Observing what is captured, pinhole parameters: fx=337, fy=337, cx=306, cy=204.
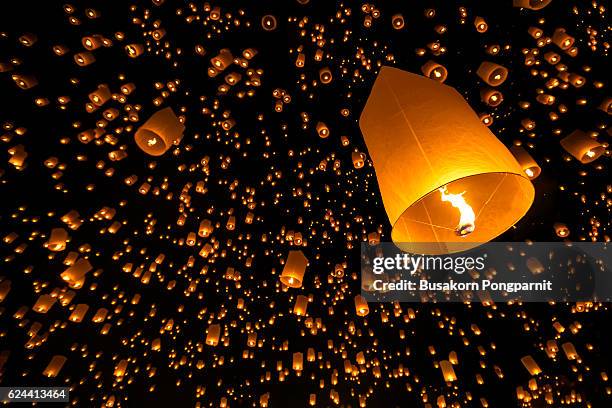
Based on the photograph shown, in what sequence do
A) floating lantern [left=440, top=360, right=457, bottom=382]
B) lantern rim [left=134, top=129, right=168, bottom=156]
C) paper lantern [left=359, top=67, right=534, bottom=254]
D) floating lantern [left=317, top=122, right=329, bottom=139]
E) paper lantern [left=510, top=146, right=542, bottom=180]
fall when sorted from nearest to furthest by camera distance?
paper lantern [left=359, top=67, right=534, bottom=254]
lantern rim [left=134, top=129, right=168, bottom=156]
paper lantern [left=510, top=146, right=542, bottom=180]
floating lantern [left=317, top=122, right=329, bottom=139]
floating lantern [left=440, top=360, right=457, bottom=382]

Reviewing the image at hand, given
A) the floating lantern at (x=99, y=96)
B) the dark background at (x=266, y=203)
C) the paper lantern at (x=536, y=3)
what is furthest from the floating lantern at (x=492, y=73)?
the floating lantern at (x=99, y=96)

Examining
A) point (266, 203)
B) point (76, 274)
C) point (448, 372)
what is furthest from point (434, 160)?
point (448, 372)

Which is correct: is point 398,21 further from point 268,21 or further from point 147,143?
point 147,143

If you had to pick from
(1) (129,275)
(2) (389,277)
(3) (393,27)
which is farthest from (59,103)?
(2) (389,277)

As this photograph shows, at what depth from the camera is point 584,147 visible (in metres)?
2.38

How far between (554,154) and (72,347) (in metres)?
7.02

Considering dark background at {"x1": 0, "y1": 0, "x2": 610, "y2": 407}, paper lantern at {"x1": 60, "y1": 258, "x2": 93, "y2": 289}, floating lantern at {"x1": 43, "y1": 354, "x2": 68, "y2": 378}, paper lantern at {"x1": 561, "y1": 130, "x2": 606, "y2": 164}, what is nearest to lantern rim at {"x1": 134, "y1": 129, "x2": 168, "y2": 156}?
paper lantern at {"x1": 60, "y1": 258, "x2": 93, "y2": 289}

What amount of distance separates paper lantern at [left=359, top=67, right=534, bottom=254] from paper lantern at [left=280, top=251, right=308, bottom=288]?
1.28 metres

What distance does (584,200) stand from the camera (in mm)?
4250

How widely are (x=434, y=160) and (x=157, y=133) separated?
1.65 metres

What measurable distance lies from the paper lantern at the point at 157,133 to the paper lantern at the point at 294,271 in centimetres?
134

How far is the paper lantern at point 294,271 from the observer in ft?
9.39

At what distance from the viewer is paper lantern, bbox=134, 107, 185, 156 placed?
81.2 inches

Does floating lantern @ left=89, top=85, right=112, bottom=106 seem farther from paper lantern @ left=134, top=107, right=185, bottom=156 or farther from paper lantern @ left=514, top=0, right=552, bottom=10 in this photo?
paper lantern @ left=514, top=0, right=552, bottom=10
